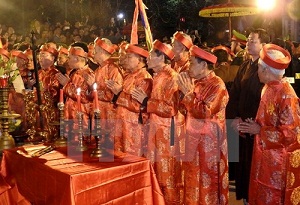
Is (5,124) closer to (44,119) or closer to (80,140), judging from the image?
(44,119)

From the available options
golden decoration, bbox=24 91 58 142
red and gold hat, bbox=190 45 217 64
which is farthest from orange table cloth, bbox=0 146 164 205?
red and gold hat, bbox=190 45 217 64

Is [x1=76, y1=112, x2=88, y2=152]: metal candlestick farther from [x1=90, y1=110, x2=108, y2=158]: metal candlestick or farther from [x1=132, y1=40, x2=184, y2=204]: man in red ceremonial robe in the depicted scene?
[x1=132, y1=40, x2=184, y2=204]: man in red ceremonial robe

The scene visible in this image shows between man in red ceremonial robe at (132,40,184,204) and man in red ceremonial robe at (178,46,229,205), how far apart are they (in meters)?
0.39

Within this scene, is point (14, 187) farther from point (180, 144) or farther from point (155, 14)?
point (155, 14)

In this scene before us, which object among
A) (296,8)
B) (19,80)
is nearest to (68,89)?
(19,80)

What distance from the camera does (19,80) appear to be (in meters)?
5.65

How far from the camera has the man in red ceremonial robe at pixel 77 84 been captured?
4918 millimetres

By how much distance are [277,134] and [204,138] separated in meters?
0.71

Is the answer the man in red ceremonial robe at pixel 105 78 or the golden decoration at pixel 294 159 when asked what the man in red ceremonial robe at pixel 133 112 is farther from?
the golden decoration at pixel 294 159

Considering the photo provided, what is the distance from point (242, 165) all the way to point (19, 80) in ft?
10.5

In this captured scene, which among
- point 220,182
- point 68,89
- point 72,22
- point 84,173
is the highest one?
point 72,22

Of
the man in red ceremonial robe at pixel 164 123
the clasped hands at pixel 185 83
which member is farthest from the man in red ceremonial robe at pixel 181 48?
the clasped hands at pixel 185 83

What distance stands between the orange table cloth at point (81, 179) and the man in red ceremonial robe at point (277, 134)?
0.94 meters

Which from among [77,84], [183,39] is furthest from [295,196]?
[77,84]
